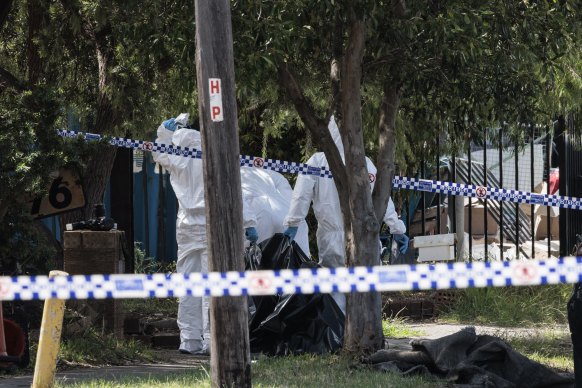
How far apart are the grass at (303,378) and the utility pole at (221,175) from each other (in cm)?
52

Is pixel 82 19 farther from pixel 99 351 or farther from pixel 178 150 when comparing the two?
pixel 99 351

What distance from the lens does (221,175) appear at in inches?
266

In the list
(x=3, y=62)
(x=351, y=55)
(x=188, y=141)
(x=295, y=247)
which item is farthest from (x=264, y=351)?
(x=3, y=62)

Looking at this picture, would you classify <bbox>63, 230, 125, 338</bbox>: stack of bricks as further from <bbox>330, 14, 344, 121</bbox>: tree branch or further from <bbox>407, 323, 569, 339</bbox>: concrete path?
<bbox>407, 323, 569, 339</bbox>: concrete path

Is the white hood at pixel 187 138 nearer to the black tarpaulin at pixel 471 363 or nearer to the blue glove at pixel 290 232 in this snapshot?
the blue glove at pixel 290 232

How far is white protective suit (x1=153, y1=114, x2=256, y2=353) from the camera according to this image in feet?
34.4

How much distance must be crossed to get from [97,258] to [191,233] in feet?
3.20

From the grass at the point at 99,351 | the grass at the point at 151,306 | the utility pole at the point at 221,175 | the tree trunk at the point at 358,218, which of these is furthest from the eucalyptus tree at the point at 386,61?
the grass at the point at 151,306

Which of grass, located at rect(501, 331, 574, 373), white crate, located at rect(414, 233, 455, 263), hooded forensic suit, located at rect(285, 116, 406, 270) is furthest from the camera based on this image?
white crate, located at rect(414, 233, 455, 263)

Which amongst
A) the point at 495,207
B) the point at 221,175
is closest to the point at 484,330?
the point at 221,175

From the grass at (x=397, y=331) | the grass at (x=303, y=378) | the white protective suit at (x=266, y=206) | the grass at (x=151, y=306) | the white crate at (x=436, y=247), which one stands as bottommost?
the grass at (x=397, y=331)

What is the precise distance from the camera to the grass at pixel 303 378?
7508 mm

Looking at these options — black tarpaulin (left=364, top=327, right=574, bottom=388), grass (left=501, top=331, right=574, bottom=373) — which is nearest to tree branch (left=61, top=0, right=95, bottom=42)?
black tarpaulin (left=364, top=327, right=574, bottom=388)

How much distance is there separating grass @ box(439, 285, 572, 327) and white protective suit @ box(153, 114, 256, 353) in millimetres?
3171
